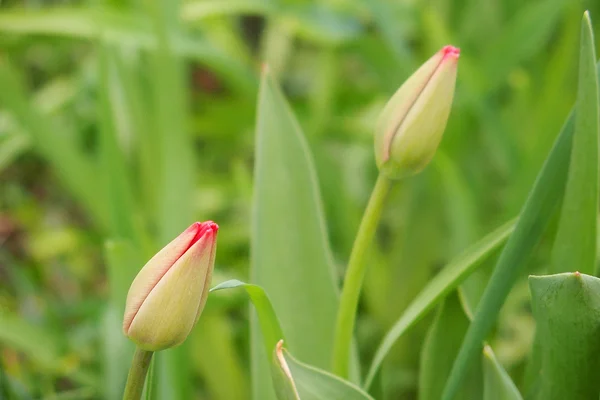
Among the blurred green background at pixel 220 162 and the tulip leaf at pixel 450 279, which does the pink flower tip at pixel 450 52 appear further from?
the blurred green background at pixel 220 162

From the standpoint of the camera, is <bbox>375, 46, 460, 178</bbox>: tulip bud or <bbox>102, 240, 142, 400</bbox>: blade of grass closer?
<bbox>375, 46, 460, 178</bbox>: tulip bud

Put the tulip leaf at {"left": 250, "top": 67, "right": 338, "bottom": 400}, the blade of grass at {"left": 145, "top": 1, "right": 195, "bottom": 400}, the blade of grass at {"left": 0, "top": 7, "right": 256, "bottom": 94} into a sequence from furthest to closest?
the blade of grass at {"left": 0, "top": 7, "right": 256, "bottom": 94}, the blade of grass at {"left": 145, "top": 1, "right": 195, "bottom": 400}, the tulip leaf at {"left": 250, "top": 67, "right": 338, "bottom": 400}

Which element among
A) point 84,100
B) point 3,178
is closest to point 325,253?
point 84,100

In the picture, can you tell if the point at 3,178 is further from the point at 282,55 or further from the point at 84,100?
the point at 282,55

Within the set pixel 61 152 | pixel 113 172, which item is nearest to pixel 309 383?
pixel 113 172

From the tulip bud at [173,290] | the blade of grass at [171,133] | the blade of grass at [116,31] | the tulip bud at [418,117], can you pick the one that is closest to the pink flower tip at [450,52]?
the tulip bud at [418,117]

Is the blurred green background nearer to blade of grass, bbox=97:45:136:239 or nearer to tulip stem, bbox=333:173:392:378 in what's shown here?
blade of grass, bbox=97:45:136:239

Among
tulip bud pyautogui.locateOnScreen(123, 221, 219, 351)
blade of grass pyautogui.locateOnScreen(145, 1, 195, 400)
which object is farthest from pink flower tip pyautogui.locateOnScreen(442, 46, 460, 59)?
blade of grass pyautogui.locateOnScreen(145, 1, 195, 400)

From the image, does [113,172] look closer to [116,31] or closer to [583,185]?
[116,31]
